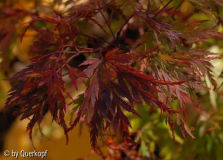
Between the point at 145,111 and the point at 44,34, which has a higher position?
the point at 44,34

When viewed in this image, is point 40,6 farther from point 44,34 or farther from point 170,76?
point 170,76

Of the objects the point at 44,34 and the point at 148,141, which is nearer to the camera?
the point at 44,34

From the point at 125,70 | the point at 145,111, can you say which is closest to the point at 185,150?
the point at 145,111

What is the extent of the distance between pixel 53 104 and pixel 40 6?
85 centimetres

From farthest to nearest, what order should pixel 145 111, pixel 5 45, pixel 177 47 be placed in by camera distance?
pixel 145 111, pixel 5 45, pixel 177 47

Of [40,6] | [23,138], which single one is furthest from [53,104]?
[23,138]

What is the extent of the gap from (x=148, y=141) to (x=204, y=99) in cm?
25

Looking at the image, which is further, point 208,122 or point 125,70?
point 208,122

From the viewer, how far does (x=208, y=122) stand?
1188mm

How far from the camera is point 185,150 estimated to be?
3.79ft

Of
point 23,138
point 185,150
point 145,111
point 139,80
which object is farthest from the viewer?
point 23,138

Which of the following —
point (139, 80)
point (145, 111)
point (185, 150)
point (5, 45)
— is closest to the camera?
point (139, 80)

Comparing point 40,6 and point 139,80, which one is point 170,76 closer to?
point 139,80

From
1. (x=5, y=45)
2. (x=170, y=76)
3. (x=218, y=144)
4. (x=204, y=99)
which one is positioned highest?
(x=5, y=45)
